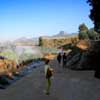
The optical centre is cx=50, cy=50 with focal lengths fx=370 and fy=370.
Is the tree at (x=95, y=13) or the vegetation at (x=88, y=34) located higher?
the tree at (x=95, y=13)

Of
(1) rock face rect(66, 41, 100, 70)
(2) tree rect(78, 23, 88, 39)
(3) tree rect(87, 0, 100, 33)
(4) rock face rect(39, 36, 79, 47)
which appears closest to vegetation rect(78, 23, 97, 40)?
(2) tree rect(78, 23, 88, 39)

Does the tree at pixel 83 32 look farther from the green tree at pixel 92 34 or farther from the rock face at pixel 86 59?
the rock face at pixel 86 59

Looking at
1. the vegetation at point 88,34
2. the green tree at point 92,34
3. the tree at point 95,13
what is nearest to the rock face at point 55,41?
the vegetation at point 88,34

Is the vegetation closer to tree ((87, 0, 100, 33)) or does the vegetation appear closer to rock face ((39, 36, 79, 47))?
rock face ((39, 36, 79, 47))

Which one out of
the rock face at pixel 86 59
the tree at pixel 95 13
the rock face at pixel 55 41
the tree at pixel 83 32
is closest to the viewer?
the tree at pixel 95 13

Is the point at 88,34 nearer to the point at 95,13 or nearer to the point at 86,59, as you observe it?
the point at 86,59

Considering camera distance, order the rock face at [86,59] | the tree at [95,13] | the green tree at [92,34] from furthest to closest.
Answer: the green tree at [92,34] < the rock face at [86,59] < the tree at [95,13]

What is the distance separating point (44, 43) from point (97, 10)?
93262 millimetres

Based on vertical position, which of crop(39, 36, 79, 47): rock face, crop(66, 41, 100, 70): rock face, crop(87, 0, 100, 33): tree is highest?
crop(87, 0, 100, 33): tree

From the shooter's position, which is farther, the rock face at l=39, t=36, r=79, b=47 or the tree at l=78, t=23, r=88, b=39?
the rock face at l=39, t=36, r=79, b=47

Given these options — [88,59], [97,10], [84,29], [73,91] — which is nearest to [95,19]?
[97,10]

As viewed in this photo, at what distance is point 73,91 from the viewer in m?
18.9

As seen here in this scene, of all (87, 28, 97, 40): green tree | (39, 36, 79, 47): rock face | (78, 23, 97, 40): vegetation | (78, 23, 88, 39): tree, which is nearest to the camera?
(87, 28, 97, 40): green tree

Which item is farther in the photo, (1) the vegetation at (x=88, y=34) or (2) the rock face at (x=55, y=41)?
(2) the rock face at (x=55, y=41)
